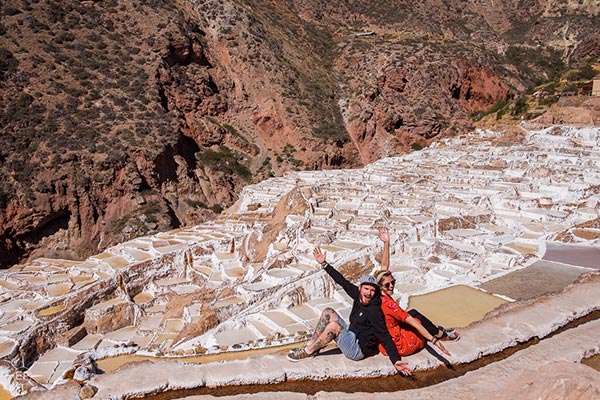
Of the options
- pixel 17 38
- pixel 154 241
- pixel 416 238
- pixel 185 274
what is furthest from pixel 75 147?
pixel 416 238

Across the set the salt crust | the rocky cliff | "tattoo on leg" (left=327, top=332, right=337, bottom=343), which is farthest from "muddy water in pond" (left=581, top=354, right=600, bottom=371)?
the rocky cliff

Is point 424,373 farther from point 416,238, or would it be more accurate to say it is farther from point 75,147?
point 75,147

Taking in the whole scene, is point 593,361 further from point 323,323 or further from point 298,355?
point 298,355

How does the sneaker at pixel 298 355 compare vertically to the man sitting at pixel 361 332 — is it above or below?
below

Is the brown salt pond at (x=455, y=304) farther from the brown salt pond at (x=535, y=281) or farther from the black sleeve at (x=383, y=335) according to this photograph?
the black sleeve at (x=383, y=335)

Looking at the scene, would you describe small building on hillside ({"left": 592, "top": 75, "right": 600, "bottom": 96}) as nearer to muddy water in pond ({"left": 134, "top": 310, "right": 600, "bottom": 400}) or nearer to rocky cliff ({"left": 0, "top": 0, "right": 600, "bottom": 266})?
rocky cliff ({"left": 0, "top": 0, "right": 600, "bottom": 266})

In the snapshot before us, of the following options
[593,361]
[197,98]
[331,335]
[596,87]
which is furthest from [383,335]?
[197,98]

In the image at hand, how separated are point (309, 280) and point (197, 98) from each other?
33811 mm

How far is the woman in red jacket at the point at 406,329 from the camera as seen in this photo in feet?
17.5

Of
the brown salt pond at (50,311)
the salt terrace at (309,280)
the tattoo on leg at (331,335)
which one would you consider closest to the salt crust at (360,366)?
the salt terrace at (309,280)

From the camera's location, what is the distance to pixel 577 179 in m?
19.6

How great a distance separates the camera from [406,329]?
5.59 metres

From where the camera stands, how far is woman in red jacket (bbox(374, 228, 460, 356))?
533 centimetres

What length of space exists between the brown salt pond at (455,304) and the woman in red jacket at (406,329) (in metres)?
2.38
